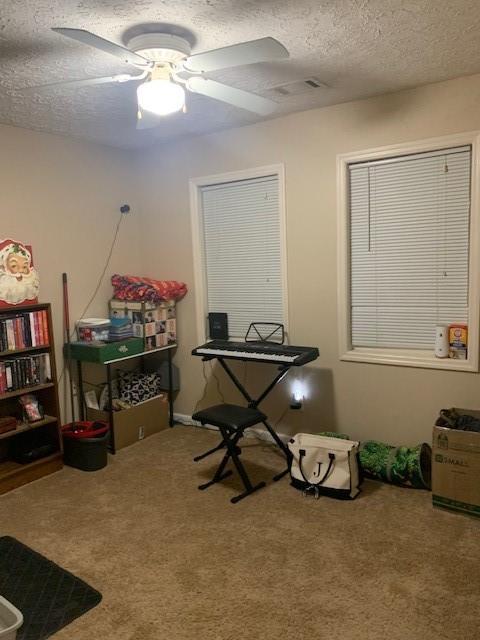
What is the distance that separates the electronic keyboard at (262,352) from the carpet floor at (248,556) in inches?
31.5

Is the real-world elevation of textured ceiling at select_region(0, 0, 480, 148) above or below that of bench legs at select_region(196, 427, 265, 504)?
above

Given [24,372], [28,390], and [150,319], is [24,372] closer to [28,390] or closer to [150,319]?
[28,390]

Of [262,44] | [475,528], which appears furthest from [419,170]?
[475,528]

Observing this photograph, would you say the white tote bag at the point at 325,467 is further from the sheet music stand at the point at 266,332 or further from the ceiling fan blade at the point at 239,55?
the ceiling fan blade at the point at 239,55

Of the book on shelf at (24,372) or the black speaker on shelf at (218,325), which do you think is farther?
the black speaker on shelf at (218,325)

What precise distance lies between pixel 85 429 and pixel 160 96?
2.53m

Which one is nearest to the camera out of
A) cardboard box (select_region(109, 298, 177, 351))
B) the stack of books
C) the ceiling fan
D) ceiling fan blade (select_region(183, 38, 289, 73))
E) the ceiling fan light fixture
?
ceiling fan blade (select_region(183, 38, 289, 73))

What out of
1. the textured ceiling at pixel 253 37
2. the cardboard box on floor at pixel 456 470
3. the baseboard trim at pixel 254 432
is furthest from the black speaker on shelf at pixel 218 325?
the cardboard box on floor at pixel 456 470

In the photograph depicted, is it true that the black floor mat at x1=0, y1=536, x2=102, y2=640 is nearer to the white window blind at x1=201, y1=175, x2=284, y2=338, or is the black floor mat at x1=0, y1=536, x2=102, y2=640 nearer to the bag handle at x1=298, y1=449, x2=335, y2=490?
the bag handle at x1=298, y1=449, x2=335, y2=490

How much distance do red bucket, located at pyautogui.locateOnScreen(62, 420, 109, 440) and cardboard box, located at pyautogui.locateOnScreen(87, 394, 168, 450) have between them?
0.42 feet

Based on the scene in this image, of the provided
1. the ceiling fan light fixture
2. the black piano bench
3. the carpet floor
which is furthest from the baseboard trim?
the ceiling fan light fixture

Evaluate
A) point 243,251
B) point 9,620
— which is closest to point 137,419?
point 243,251

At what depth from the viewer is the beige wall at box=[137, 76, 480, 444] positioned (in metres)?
3.12

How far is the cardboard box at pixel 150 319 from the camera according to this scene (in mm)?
4066
